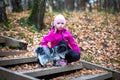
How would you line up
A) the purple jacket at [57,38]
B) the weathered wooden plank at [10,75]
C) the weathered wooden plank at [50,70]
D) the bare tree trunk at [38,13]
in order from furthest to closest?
the bare tree trunk at [38,13] → the purple jacket at [57,38] → the weathered wooden plank at [50,70] → the weathered wooden plank at [10,75]

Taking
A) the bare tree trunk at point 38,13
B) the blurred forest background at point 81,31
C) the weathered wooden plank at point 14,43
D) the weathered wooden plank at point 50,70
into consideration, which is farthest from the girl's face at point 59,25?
the bare tree trunk at point 38,13

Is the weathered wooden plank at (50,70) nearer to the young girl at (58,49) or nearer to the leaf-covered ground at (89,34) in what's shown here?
the young girl at (58,49)

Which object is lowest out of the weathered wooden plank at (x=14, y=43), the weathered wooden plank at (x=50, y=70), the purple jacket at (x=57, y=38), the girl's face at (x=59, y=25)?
the weathered wooden plank at (x=50, y=70)

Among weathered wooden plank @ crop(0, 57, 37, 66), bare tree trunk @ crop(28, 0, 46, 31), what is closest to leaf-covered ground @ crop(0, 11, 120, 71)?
bare tree trunk @ crop(28, 0, 46, 31)

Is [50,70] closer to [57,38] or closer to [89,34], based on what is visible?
[57,38]

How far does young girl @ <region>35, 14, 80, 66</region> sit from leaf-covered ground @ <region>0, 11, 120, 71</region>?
1501 mm

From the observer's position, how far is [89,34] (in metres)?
10.3

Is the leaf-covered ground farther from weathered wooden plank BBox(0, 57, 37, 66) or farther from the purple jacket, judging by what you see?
the purple jacket

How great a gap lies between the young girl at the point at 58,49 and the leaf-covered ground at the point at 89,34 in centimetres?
150

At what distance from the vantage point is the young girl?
5.73 metres

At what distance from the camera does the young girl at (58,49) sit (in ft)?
18.8

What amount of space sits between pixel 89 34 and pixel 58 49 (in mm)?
4676

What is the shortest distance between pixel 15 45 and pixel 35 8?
10.1ft

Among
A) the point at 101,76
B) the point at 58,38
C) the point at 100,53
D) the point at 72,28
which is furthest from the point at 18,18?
the point at 101,76
